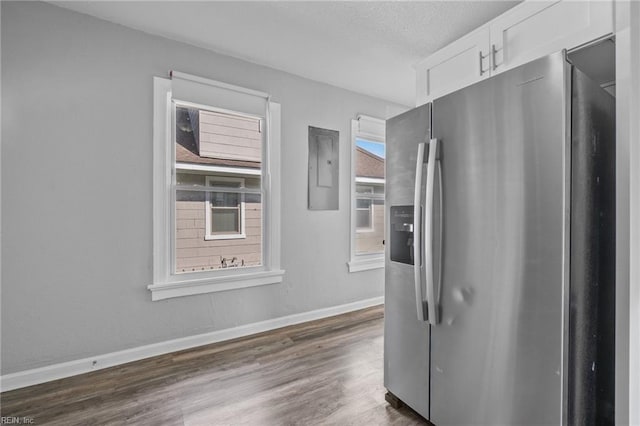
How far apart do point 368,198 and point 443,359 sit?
2444mm

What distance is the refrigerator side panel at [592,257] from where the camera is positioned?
3.74 ft

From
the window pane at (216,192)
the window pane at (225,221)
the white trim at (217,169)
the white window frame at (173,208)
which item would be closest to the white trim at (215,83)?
the white window frame at (173,208)

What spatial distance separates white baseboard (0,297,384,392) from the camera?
6.69ft

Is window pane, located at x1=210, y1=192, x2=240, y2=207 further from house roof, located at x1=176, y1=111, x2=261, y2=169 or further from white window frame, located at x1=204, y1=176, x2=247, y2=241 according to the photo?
house roof, located at x1=176, y1=111, x2=261, y2=169

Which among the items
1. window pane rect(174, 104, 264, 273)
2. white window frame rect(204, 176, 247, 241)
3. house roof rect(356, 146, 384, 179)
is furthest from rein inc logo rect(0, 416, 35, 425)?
house roof rect(356, 146, 384, 179)

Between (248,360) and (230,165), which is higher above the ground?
(230,165)

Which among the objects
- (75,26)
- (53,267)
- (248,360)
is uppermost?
(75,26)

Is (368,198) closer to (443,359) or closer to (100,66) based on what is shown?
(443,359)

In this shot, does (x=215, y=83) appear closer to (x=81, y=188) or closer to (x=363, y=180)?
(x=81, y=188)

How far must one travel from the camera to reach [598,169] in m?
1.29

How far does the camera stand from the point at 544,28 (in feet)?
5.82

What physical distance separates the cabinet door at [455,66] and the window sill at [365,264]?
72.4 inches

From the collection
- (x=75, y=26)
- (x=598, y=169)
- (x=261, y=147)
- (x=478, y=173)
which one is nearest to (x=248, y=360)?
(x=261, y=147)

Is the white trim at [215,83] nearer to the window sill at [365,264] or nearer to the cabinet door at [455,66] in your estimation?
the cabinet door at [455,66]
